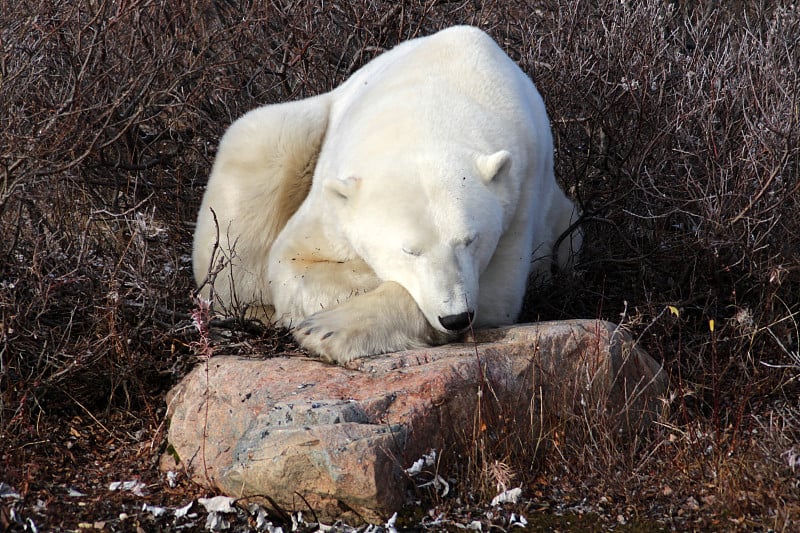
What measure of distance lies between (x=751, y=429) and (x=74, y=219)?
291 centimetres

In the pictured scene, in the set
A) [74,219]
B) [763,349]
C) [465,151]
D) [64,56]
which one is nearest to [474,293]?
[465,151]

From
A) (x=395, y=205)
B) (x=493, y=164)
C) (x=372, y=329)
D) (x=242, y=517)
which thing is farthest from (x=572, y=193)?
(x=242, y=517)

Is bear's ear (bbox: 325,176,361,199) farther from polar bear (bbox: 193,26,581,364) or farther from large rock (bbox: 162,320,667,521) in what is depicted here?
large rock (bbox: 162,320,667,521)

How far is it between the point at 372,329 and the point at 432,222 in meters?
0.40

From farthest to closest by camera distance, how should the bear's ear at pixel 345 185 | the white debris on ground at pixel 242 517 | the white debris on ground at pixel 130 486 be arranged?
the bear's ear at pixel 345 185 → the white debris on ground at pixel 130 486 → the white debris on ground at pixel 242 517

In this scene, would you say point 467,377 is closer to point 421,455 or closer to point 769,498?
point 421,455

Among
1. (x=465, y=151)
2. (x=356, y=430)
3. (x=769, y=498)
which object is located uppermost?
(x=465, y=151)

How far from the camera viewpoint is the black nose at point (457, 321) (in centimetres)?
294

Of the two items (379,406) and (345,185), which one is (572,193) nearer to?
(345,185)

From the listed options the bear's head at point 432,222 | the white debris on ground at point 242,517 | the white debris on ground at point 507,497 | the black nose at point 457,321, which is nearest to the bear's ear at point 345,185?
the bear's head at point 432,222

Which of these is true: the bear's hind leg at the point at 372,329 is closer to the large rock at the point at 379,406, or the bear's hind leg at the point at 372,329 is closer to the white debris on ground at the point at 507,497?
the large rock at the point at 379,406

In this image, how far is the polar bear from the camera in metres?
3.05

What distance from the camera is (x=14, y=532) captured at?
2.52m

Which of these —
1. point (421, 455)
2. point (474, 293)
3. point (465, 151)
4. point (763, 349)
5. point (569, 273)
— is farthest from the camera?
point (569, 273)
